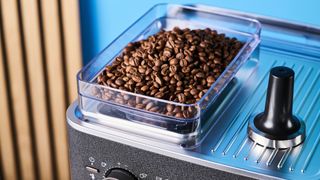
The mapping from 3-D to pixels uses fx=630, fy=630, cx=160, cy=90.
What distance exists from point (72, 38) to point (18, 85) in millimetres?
242

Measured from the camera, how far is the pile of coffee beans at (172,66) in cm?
104

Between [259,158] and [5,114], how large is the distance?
100 centimetres

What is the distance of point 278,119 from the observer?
3.25 ft

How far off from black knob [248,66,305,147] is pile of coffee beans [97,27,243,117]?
0.11 m

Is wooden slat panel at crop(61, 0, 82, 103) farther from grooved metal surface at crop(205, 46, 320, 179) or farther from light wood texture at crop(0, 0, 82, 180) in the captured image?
grooved metal surface at crop(205, 46, 320, 179)

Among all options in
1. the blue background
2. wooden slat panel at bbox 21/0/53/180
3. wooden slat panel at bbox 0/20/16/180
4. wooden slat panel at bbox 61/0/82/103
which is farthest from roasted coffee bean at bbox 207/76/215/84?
wooden slat panel at bbox 0/20/16/180

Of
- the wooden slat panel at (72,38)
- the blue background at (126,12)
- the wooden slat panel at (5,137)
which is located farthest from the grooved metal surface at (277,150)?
the wooden slat panel at (5,137)

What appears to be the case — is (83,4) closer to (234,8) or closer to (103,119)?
(234,8)

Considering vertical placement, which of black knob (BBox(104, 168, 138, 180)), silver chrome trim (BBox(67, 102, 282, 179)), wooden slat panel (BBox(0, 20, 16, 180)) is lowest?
wooden slat panel (BBox(0, 20, 16, 180))

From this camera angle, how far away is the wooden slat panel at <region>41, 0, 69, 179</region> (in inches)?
63.4

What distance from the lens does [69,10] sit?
157 cm

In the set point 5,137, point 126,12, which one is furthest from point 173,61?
point 5,137

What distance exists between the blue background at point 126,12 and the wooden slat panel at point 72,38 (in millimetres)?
28

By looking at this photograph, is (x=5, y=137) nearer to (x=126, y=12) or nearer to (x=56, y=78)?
(x=56, y=78)
